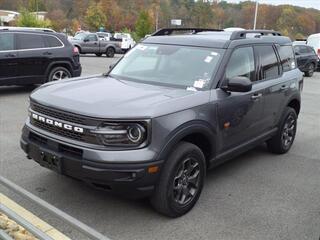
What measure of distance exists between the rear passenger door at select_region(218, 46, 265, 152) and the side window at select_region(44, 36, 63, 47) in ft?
23.7

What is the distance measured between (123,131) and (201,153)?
98 cm

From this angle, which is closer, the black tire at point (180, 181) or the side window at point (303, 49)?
the black tire at point (180, 181)

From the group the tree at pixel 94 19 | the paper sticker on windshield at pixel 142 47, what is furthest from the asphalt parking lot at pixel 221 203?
the tree at pixel 94 19

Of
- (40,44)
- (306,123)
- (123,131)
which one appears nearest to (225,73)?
A: (123,131)

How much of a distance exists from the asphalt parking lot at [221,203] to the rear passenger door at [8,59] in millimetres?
4480

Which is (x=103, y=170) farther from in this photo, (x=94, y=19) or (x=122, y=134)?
(x=94, y=19)

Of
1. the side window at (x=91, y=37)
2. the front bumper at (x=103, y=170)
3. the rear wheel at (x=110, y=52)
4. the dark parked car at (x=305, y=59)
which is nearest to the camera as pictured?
the front bumper at (x=103, y=170)

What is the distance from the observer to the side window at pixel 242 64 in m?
4.93

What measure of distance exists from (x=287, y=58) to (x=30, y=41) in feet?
22.8

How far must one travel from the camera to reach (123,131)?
3.73m

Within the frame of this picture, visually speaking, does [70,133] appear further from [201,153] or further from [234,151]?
[234,151]

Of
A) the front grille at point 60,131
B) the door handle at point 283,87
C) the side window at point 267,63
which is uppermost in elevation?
the side window at point 267,63

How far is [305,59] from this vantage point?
67.5 feet

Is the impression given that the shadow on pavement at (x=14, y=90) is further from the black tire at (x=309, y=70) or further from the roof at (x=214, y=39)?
the black tire at (x=309, y=70)
